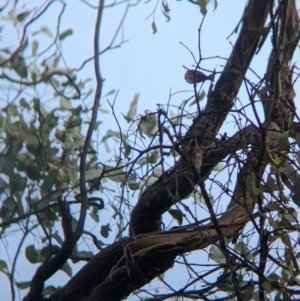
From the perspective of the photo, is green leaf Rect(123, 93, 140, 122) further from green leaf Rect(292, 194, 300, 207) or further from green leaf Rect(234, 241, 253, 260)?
green leaf Rect(292, 194, 300, 207)

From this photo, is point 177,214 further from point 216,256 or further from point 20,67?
point 20,67

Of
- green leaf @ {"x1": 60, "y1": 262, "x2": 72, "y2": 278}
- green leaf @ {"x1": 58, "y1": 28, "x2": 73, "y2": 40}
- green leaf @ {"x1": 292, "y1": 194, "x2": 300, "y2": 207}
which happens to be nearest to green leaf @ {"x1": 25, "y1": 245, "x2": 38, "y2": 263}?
green leaf @ {"x1": 60, "y1": 262, "x2": 72, "y2": 278}

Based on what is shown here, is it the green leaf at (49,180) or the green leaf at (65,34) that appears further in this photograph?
the green leaf at (65,34)

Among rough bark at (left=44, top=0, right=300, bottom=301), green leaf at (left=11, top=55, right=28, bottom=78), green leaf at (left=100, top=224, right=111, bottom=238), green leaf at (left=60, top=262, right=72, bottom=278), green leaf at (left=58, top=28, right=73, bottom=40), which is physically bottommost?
rough bark at (left=44, top=0, right=300, bottom=301)

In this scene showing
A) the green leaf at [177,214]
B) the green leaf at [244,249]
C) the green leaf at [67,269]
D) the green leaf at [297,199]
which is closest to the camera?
the green leaf at [297,199]

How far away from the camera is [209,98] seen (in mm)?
1146

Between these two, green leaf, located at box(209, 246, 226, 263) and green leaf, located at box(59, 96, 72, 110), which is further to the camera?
green leaf, located at box(59, 96, 72, 110)


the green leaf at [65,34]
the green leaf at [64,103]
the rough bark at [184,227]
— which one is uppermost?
the green leaf at [65,34]

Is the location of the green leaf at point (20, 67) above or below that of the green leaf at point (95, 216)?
above

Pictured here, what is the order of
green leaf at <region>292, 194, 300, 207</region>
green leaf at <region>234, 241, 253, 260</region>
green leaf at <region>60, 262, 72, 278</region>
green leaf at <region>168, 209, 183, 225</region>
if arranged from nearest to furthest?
1. green leaf at <region>292, 194, 300, 207</region>
2. green leaf at <region>234, 241, 253, 260</region>
3. green leaf at <region>168, 209, 183, 225</region>
4. green leaf at <region>60, 262, 72, 278</region>

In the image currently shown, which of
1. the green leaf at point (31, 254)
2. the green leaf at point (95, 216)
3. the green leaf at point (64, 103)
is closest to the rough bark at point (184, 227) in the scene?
the green leaf at point (31, 254)

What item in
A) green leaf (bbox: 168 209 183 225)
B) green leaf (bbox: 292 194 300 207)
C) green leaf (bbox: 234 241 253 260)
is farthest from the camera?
green leaf (bbox: 168 209 183 225)

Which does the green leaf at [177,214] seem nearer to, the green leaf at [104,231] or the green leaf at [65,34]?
the green leaf at [104,231]

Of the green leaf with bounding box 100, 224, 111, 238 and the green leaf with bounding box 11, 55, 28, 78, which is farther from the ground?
the green leaf with bounding box 11, 55, 28, 78
